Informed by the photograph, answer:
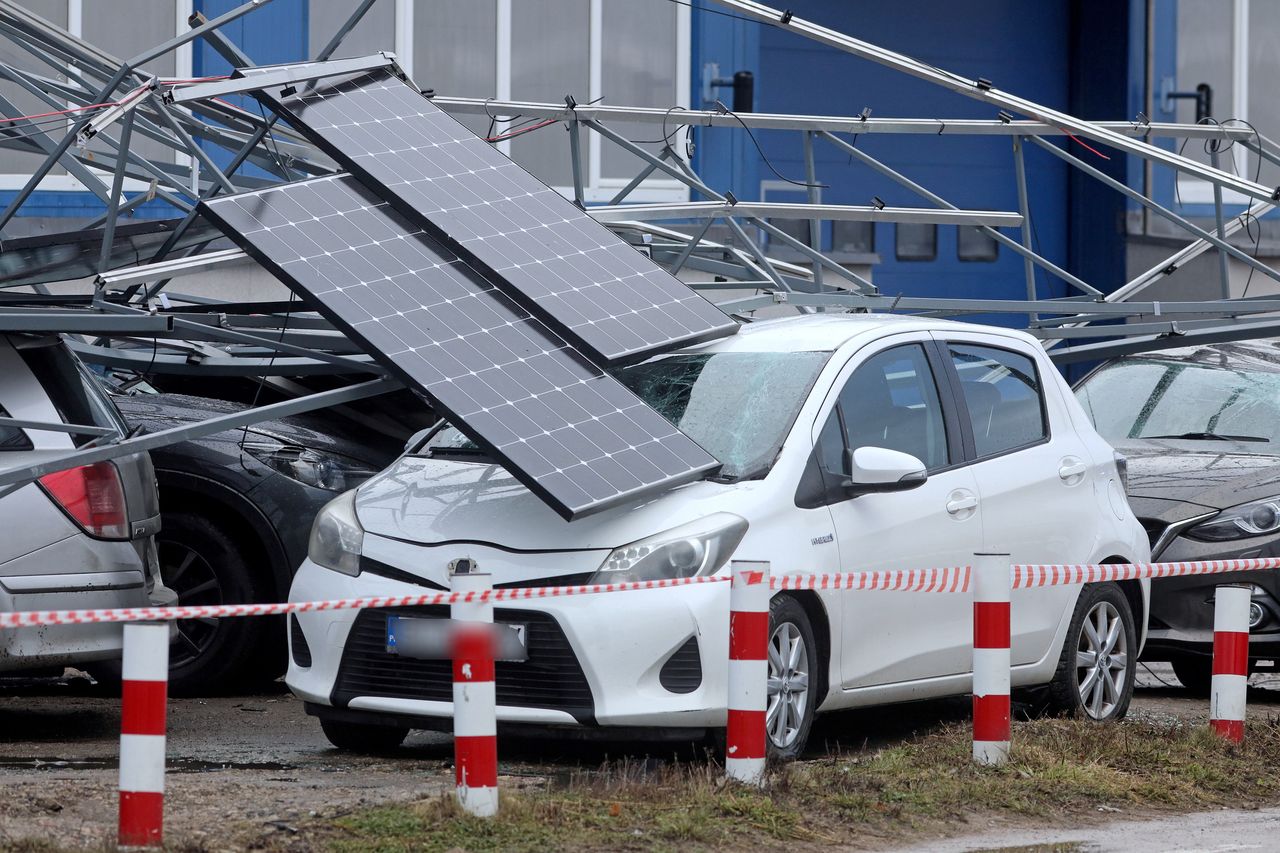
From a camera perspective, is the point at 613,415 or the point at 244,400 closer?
the point at 613,415

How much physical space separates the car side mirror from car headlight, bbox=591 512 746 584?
618 millimetres

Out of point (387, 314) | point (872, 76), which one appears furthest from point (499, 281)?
point (872, 76)

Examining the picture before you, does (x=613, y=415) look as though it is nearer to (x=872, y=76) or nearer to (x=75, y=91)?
(x=75, y=91)

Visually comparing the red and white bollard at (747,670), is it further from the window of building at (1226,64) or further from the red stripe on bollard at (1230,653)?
the window of building at (1226,64)

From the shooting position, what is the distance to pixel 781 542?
684 centimetres

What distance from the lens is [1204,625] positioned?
9383mm

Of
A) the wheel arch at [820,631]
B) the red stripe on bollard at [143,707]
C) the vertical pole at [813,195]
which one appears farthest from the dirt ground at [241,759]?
the vertical pole at [813,195]

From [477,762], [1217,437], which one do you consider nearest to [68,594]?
[477,762]

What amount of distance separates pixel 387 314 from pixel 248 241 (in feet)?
1.78

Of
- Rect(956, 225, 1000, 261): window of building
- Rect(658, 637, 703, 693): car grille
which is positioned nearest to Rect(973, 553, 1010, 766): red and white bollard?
Rect(658, 637, 703, 693): car grille

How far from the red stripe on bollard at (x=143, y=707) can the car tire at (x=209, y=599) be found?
145 inches

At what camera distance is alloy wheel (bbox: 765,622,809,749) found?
6.73 metres

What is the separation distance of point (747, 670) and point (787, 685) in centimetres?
65

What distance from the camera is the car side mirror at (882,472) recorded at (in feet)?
23.2
